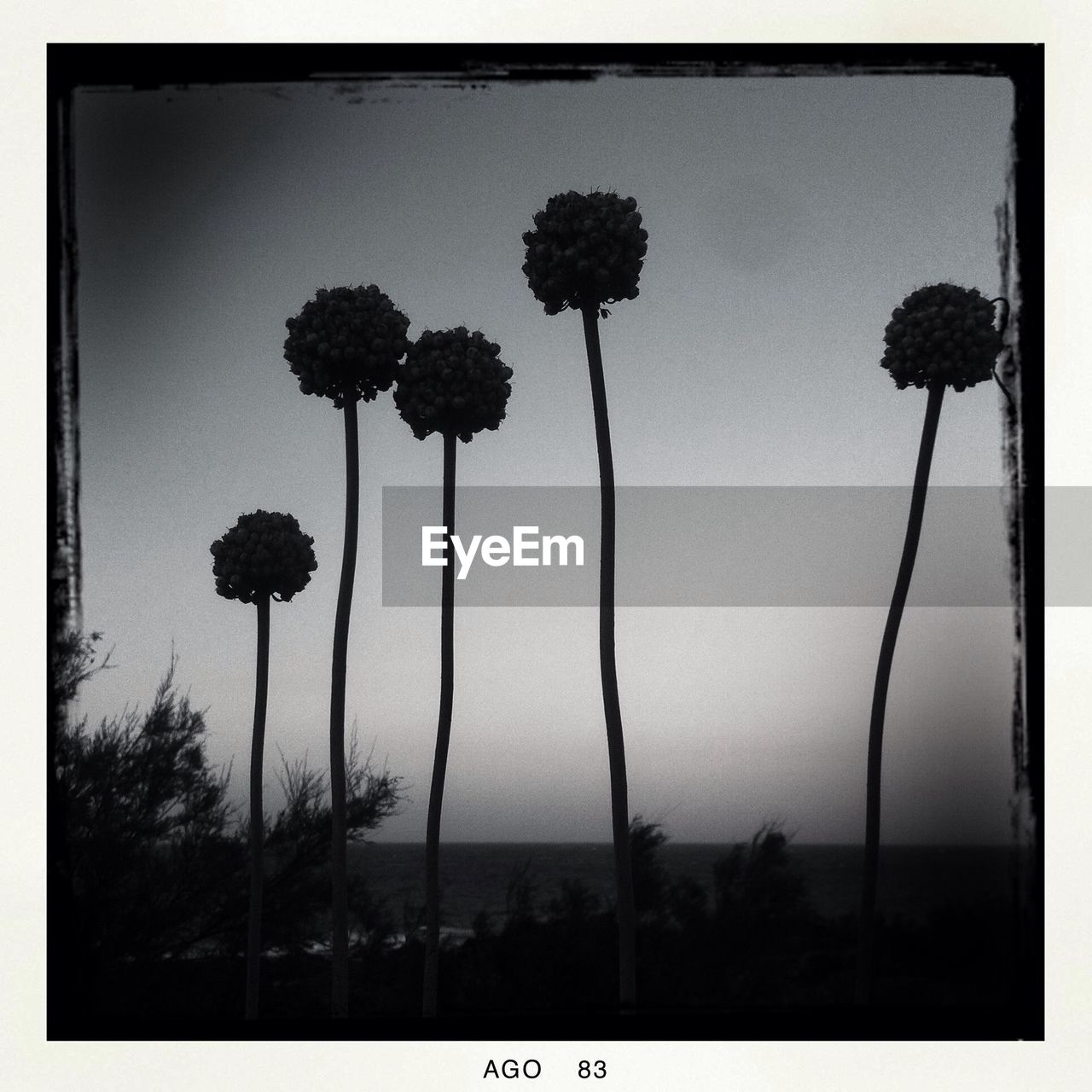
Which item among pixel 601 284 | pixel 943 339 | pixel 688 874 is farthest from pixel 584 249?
pixel 688 874

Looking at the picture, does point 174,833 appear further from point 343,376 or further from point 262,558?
point 343,376

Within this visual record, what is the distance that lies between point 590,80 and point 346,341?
2.87 ft

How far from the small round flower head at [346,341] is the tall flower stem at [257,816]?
0.57 metres

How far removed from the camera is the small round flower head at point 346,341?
3092 millimetres

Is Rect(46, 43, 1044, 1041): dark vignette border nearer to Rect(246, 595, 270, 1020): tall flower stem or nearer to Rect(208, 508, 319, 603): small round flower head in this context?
Rect(246, 595, 270, 1020): tall flower stem

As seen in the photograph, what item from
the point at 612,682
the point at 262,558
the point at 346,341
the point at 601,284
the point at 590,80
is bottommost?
the point at 612,682

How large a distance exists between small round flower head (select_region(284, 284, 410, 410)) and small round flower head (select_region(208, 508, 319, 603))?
13.9 inches

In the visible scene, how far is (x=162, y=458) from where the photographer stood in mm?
3084

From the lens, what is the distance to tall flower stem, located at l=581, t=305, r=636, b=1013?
9.78 ft

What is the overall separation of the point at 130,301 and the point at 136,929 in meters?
1.53
